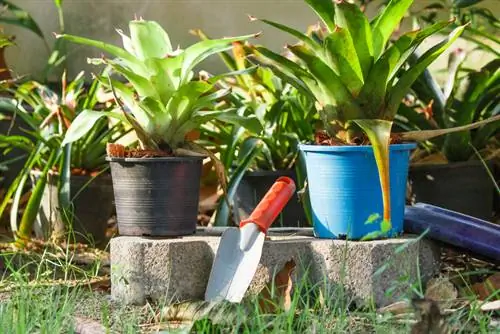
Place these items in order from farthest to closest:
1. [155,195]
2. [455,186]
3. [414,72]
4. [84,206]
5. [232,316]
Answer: [84,206], [455,186], [155,195], [414,72], [232,316]

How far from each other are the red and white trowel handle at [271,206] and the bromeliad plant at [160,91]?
185 millimetres

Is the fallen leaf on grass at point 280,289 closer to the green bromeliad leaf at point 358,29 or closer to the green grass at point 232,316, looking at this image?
the green grass at point 232,316

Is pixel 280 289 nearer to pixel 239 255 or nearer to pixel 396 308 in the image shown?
pixel 239 255

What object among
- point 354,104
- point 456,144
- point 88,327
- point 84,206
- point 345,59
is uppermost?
point 345,59

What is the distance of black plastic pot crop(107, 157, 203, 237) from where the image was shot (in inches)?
97.0

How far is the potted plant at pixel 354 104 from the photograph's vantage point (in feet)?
7.53

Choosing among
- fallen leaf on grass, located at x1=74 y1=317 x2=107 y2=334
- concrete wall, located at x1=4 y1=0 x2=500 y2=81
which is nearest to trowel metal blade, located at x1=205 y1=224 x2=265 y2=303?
fallen leaf on grass, located at x1=74 y1=317 x2=107 y2=334

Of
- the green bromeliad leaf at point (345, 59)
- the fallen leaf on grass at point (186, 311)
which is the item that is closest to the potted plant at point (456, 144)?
the green bromeliad leaf at point (345, 59)

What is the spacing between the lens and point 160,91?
8.25ft

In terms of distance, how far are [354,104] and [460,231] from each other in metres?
0.41

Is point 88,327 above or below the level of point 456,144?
below

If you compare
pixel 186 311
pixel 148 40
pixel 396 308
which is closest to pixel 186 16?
pixel 148 40

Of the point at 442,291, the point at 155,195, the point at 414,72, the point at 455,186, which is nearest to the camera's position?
the point at 442,291

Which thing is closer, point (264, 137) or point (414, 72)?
point (414, 72)
